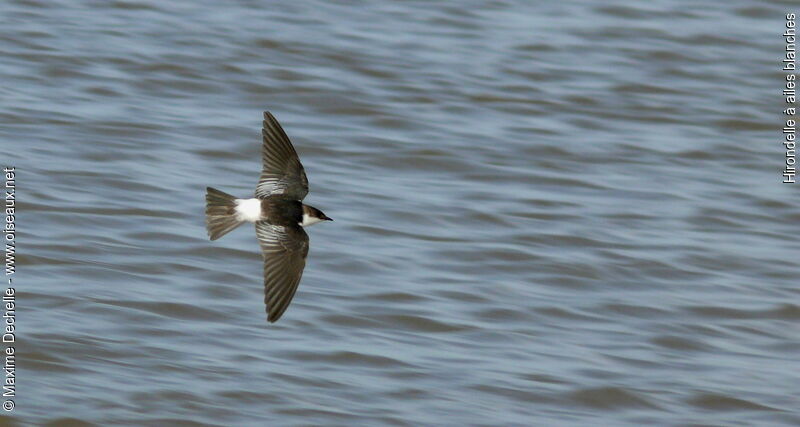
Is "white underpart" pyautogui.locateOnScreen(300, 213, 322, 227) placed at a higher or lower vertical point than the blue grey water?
higher

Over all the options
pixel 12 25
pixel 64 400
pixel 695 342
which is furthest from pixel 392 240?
pixel 12 25

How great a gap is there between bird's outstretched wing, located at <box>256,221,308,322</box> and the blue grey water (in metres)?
0.71

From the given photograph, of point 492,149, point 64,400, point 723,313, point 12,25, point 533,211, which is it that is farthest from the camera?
point 12,25

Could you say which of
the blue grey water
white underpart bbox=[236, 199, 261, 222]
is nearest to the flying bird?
white underpart bbox=[236, 199, 261, 222]

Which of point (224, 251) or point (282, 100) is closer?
point (224, 251)

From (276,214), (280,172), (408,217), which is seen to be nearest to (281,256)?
(276,214)

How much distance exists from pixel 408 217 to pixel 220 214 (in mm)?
2500

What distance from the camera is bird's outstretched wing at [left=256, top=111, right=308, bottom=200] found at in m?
4.98

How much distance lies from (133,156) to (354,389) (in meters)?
2.54

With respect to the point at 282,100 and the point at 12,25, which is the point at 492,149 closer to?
the point at 282,100

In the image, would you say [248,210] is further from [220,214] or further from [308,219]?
[308,219]

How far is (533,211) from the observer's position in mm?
7551

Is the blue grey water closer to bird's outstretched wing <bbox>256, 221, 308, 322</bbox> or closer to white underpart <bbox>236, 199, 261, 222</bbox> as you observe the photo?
bird's outstretched wing <bbox>256, 221, 308, 322</bbox>

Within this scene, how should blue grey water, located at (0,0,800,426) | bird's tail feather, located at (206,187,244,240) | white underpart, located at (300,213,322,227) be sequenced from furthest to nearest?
blue grey water, located at (0,0,800,426) < white underpart, located at (300,213,322,227) < bird's tail feather, located at (206,187,244,240)
